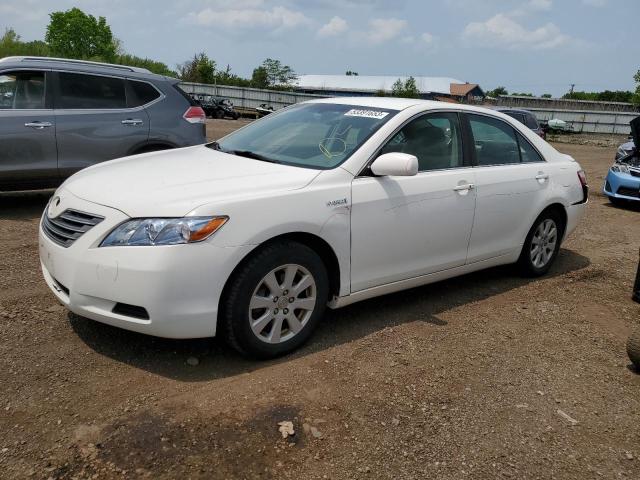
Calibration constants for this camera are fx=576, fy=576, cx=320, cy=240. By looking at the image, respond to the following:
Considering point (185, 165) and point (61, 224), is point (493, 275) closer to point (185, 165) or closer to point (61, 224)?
point (185, 165)

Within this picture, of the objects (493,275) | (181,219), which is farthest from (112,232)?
(493,275)

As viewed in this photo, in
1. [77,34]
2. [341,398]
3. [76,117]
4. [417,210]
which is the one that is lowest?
[341,398]

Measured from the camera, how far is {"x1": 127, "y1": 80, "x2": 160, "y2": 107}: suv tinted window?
7.29m

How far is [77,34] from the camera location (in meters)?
A: 74.0

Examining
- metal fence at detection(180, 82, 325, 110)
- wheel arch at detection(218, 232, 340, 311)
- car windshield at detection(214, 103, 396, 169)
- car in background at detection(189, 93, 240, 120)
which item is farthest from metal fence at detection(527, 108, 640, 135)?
wheel arch at detection(218, 232, 340, 311)

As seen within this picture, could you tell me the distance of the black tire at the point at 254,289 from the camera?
3264mm

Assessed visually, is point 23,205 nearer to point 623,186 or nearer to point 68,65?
point 68,65

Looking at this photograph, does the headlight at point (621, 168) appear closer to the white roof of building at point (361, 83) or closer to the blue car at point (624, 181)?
the blue car at point (624, 181)

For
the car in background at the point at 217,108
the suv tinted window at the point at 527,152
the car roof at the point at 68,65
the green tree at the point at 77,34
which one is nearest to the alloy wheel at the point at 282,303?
the suv tinted window at the point at 527,152

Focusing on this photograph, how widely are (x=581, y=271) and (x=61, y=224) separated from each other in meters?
4.94

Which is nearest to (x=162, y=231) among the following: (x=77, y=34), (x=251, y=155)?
(x=251, y=155)

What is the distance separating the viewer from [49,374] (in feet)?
10.6

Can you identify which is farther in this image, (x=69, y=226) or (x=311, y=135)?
(x=311, y=135)

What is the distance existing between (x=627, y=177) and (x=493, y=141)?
6.31 m
